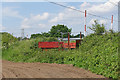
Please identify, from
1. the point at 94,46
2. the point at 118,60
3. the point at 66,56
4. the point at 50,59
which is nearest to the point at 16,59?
the point at 50,59

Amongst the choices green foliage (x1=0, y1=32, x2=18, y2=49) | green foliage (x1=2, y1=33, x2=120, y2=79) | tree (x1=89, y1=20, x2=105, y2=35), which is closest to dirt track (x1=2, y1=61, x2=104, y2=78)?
green foliage (x1=2, y1=33, x2=120, y2=79)

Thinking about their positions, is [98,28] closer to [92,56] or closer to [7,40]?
[92,56]

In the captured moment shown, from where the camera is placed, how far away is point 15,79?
629cm

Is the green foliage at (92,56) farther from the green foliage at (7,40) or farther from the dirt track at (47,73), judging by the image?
the green foliage at (7,40)

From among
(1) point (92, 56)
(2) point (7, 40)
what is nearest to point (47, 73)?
(1) point (92, 56)

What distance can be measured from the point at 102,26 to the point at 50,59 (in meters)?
5.38

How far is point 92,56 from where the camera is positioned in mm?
9258

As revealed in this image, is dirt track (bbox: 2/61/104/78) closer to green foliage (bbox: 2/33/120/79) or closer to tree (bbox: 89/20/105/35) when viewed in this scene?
green foliage (bbox: 2/33/120/79)

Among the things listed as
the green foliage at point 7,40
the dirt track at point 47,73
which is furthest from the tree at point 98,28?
the green foliage at point 7,40

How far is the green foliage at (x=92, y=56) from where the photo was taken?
7.94 m

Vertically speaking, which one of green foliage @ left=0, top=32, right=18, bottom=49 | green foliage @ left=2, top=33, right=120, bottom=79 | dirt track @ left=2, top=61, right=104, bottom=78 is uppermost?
green foliage @ left=0, top=32, right=18, bottom=49

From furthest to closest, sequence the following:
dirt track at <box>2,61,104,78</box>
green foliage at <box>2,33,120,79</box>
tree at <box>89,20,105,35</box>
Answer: tree at <box>89,20,105,35</box> → green foliage at <box>2,33,120,79</box> → dirt track at <box>2,61,104,78</box>

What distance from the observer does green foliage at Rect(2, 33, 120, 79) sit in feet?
26.1

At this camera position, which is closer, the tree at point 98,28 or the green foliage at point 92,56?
the green foliage at point 92,56
